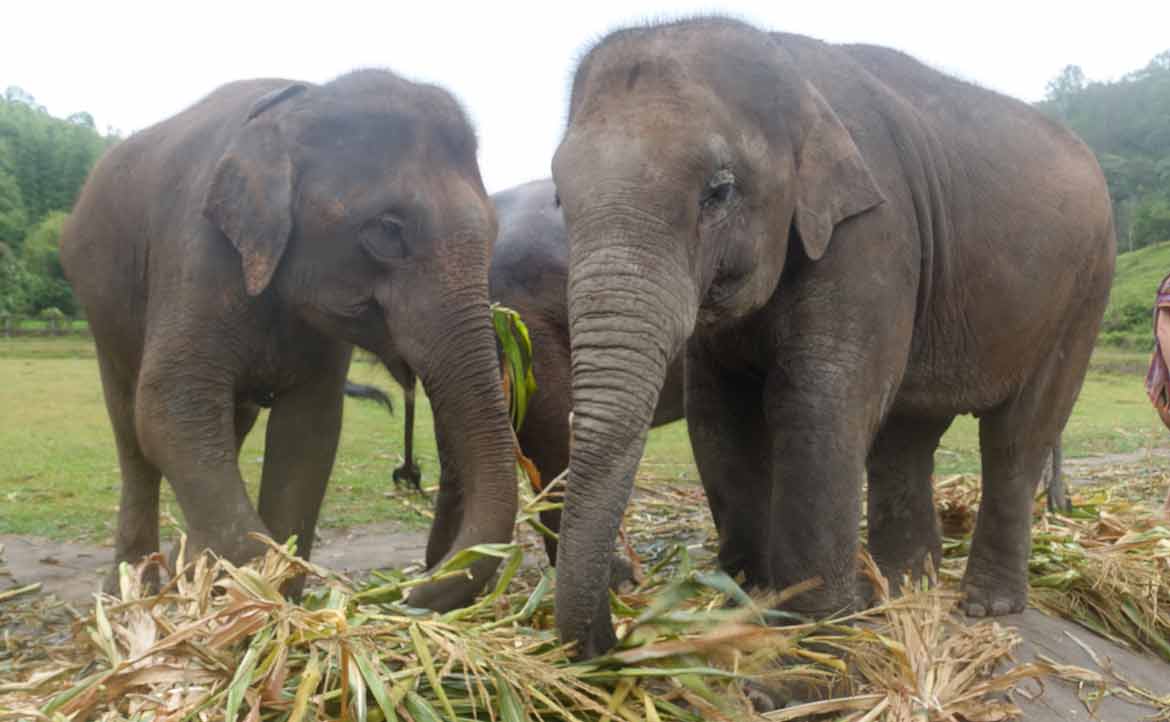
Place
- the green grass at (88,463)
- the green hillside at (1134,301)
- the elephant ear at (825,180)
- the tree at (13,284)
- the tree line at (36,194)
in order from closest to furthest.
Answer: the elephant ear at (825,180)
the green grass at (88,463)
the green hillside at (1134,301)
the tree at (13,284)
the tree line at (36,194)

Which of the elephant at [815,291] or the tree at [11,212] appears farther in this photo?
the tree at [11,212]

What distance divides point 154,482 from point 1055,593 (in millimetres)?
3578

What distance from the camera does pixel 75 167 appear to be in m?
65.4

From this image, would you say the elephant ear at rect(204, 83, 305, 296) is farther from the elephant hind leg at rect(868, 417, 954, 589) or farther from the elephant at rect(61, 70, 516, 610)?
the elephant hind leg at rect(868, 417, 954, 589)

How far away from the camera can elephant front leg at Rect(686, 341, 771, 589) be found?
3.65m

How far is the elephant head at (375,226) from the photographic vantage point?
3.64m

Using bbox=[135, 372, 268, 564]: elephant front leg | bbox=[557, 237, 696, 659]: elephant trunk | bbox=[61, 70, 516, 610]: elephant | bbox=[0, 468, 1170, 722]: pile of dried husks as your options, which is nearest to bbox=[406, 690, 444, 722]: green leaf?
bbox=[0, 468, 1170, 722]: pile of dried husks

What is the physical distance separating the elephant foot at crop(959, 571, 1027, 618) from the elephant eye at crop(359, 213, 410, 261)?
2.27m

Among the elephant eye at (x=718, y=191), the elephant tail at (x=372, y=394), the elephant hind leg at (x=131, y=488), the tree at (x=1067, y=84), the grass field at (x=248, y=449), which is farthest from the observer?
the tree at (x=1067, y=84)

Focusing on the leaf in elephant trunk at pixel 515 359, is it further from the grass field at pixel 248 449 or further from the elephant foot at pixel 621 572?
the grass field at pixel 248 449

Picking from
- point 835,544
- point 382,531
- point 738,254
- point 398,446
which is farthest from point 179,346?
point 398,446

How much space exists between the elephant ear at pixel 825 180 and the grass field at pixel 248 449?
2.26m

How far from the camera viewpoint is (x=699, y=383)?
145 inches

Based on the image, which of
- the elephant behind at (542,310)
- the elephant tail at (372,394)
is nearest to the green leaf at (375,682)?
the elephant behind at (542,310)
